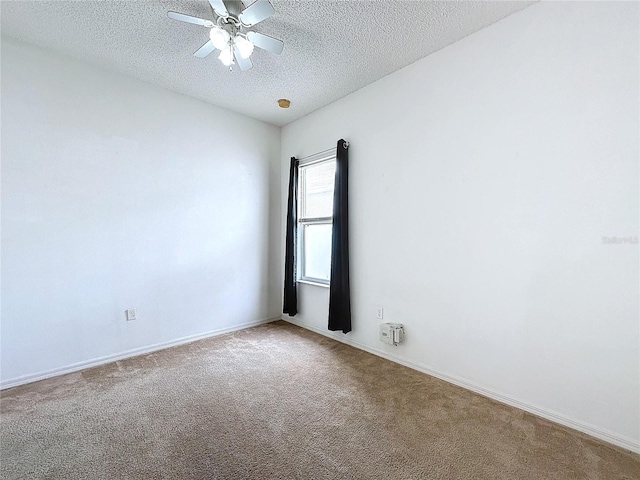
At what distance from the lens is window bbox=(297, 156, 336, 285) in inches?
147

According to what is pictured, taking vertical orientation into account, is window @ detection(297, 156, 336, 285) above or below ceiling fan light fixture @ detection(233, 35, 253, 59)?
below

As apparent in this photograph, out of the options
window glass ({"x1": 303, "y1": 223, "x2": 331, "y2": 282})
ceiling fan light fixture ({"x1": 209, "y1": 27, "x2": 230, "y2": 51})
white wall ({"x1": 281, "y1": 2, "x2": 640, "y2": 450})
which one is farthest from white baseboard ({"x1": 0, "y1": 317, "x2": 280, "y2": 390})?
ceiling fan light fixture ({"x1": 209, "y1": 27, "x2": 230, "y2": 51})

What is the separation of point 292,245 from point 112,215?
6.62ft

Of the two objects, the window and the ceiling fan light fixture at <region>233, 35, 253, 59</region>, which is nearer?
the ceiling fan light fixture at <region>233, 35, 253, 59</region>

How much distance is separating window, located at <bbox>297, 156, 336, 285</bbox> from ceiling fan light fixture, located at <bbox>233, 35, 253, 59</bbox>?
1615mm

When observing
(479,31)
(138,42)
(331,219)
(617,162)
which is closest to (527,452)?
(617,162)

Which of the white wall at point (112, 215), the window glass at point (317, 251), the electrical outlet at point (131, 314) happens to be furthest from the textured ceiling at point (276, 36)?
the electrical outlet at point (131, 314)

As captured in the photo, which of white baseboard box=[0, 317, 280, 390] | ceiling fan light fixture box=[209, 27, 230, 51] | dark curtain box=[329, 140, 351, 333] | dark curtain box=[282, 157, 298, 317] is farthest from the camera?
dark curtain box=[282, 157, 298, 317]

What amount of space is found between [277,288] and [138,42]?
314cm

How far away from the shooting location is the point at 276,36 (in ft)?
7.89

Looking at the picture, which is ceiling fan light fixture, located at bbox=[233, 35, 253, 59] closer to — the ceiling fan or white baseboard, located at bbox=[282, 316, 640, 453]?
the ceiling fan

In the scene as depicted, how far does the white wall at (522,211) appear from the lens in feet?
5.79

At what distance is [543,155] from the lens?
6.61 ft

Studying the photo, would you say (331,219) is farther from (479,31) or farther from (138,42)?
(138,42)
